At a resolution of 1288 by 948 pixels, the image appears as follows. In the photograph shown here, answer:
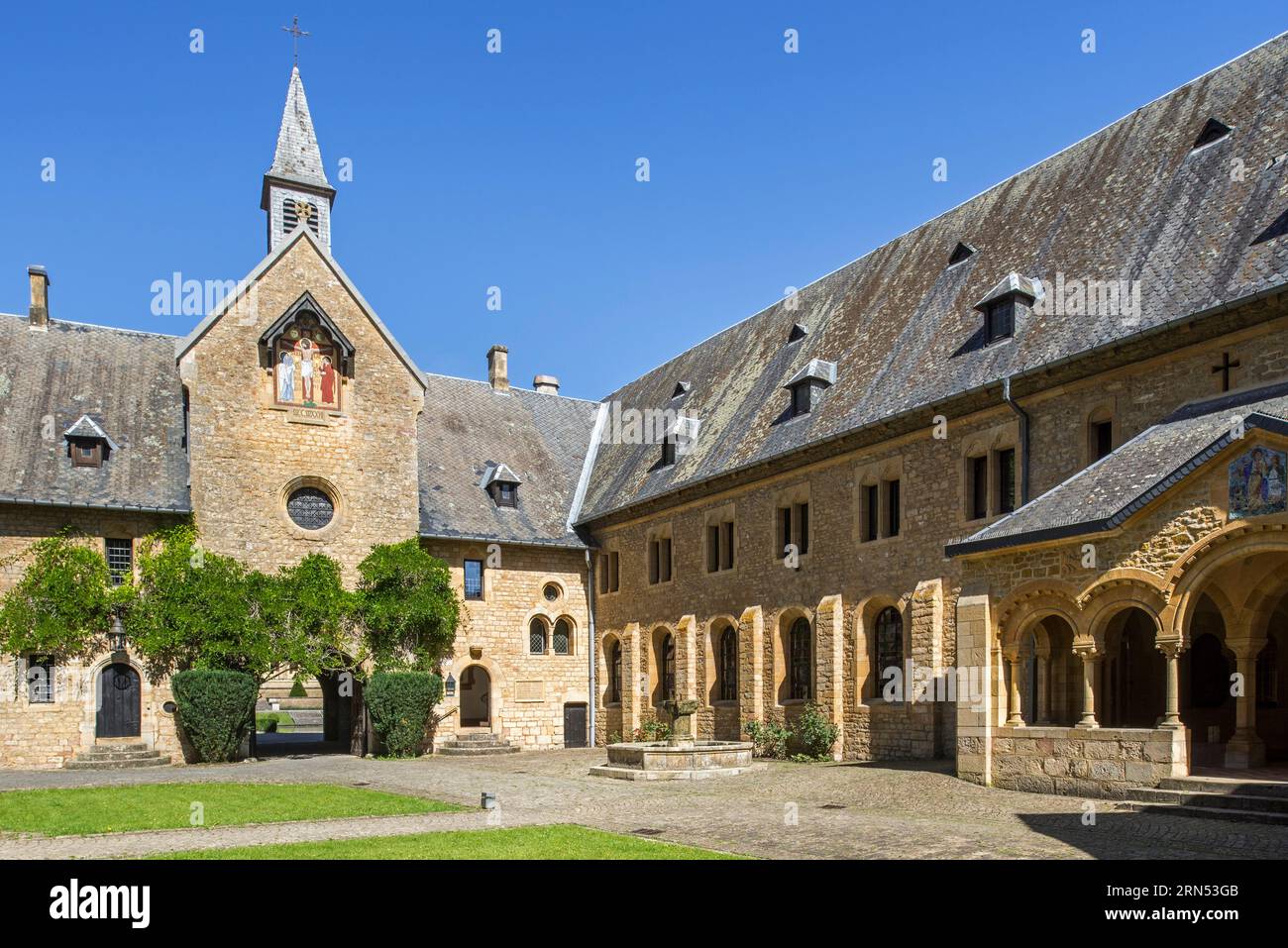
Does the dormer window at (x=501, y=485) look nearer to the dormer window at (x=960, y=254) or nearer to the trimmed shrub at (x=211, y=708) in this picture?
the trimmed shrub at (x=211, y=708)

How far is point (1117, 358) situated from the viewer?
18.6m

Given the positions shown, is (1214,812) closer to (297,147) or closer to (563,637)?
(563,637)

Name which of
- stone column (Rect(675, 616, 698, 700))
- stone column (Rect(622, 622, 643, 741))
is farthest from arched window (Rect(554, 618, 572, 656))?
stone column (Rect(675, 616, 698, 700))

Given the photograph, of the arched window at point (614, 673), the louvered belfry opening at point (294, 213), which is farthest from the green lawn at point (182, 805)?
the louvered belfry opening at point (294, 213)

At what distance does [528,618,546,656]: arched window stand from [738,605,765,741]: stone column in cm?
860

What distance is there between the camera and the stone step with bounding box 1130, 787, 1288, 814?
12781 millimetres

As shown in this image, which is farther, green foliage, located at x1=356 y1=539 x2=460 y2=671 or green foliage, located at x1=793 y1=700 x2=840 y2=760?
green foliage, located at x1=356 y1=539 x2=460 y2=671

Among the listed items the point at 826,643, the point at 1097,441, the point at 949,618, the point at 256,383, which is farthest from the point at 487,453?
the point at 1097,441

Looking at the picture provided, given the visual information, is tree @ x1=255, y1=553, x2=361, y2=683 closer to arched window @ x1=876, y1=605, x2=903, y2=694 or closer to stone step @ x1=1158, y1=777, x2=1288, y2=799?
arched window @ x1=876, y1=605, x2=903, y2=694

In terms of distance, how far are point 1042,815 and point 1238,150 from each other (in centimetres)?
1262

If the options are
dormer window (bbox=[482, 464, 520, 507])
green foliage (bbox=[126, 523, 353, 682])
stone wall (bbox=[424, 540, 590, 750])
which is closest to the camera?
green foliage (bbox=[126, 523, 353, 682])

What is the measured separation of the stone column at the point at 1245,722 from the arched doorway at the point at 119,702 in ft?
79.2

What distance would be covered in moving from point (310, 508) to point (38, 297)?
10050 mm

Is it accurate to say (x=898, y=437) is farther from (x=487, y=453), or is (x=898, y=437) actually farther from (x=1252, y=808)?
(x=487, y=453)
